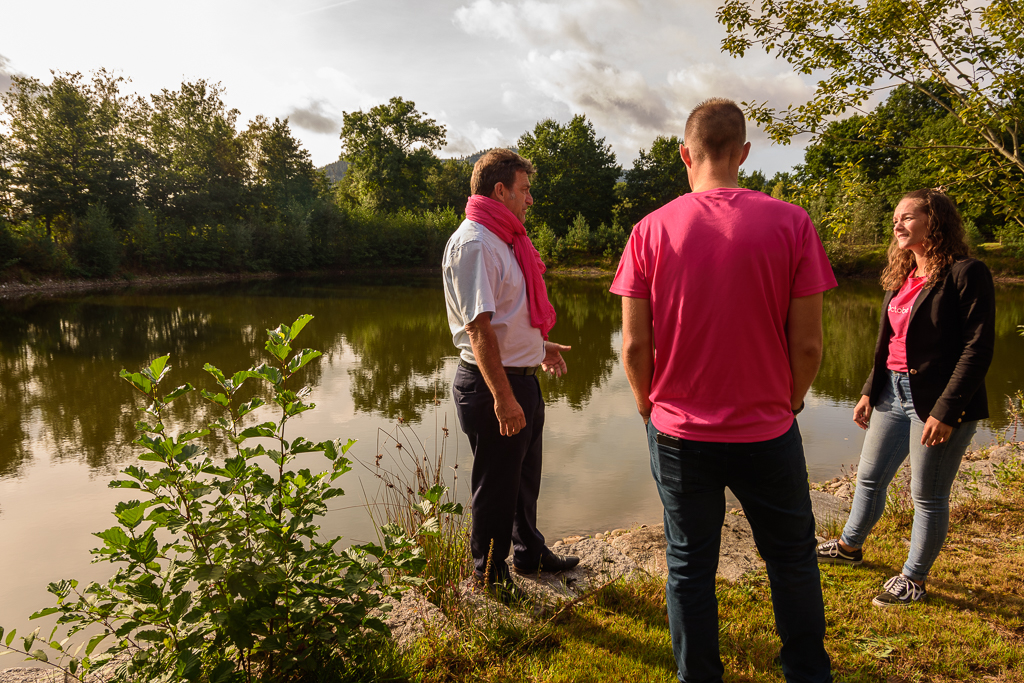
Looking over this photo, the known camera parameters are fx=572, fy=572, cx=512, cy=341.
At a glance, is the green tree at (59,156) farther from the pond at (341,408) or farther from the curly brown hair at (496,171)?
the curly brown hair at (496,171)

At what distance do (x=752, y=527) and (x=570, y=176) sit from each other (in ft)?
146

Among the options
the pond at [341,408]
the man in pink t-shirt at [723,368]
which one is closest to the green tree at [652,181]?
the pond at [341,408]

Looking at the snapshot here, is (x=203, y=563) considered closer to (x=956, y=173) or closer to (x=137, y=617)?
(x=137, y=617)

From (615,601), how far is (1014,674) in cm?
145

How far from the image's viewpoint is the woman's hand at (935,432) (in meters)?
2.30

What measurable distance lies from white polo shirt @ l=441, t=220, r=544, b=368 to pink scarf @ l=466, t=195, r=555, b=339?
3 cm

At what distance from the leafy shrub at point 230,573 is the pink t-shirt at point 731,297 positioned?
980 millimetres

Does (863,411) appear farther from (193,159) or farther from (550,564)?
(193,159)

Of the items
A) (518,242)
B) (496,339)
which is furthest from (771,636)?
(518,242)

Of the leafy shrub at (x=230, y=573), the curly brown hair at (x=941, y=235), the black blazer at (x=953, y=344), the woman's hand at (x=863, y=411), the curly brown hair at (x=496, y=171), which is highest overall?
the curly brown hair at (x=496, y=171)

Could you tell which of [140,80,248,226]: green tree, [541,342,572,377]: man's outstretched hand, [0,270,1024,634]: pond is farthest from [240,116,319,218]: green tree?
→ [541,342,572,377]: man's outstretched hand

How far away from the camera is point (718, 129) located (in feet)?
5.38

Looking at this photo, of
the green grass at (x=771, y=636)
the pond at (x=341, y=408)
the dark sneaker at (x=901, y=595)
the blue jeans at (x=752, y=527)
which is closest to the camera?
the blue jeans at (x=752, y=527)

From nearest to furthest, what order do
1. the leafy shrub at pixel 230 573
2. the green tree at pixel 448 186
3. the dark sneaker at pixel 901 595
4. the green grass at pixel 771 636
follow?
the leafy shrub at pixel 230 573
the green grass at pixel 771 636
the dark sneaker at pixel 901 595
the green tree at pixel 448 186
